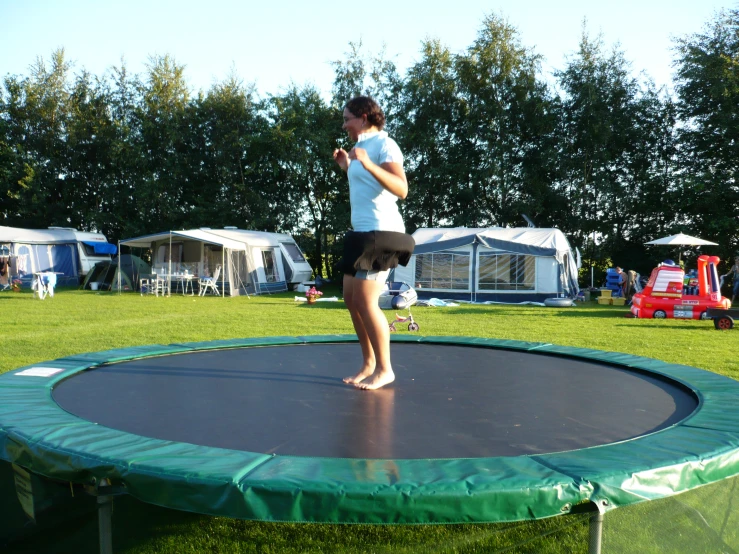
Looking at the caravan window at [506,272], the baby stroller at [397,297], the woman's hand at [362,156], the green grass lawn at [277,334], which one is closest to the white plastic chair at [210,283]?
the green grass lawn at [277,334]

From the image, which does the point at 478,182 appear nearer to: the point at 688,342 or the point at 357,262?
the point at 688,342

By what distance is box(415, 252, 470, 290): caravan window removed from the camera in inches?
432

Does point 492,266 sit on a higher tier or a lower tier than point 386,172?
higher

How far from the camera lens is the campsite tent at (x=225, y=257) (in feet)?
40.1

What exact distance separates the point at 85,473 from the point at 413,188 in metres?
13.6

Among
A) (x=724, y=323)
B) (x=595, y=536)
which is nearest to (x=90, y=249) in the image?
(x=724, y=323)

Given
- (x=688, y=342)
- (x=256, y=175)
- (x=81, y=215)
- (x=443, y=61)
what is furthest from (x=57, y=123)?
(x=688, y=342)

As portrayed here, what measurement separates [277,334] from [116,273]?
854 centimetres

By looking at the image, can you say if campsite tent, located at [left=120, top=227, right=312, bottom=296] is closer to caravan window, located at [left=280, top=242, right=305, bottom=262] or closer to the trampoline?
caravan window, located at [left=280, top=242, right=305, bottom=262]

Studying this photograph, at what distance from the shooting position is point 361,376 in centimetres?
214

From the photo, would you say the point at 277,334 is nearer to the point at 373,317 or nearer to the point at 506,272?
the point at 373,317

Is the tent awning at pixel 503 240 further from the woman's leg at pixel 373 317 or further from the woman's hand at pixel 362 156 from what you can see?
the woman's hand at pixel 362 156

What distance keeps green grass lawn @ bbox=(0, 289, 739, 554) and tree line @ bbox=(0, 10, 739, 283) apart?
493 cm

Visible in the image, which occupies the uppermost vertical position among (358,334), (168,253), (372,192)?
(168,253)
